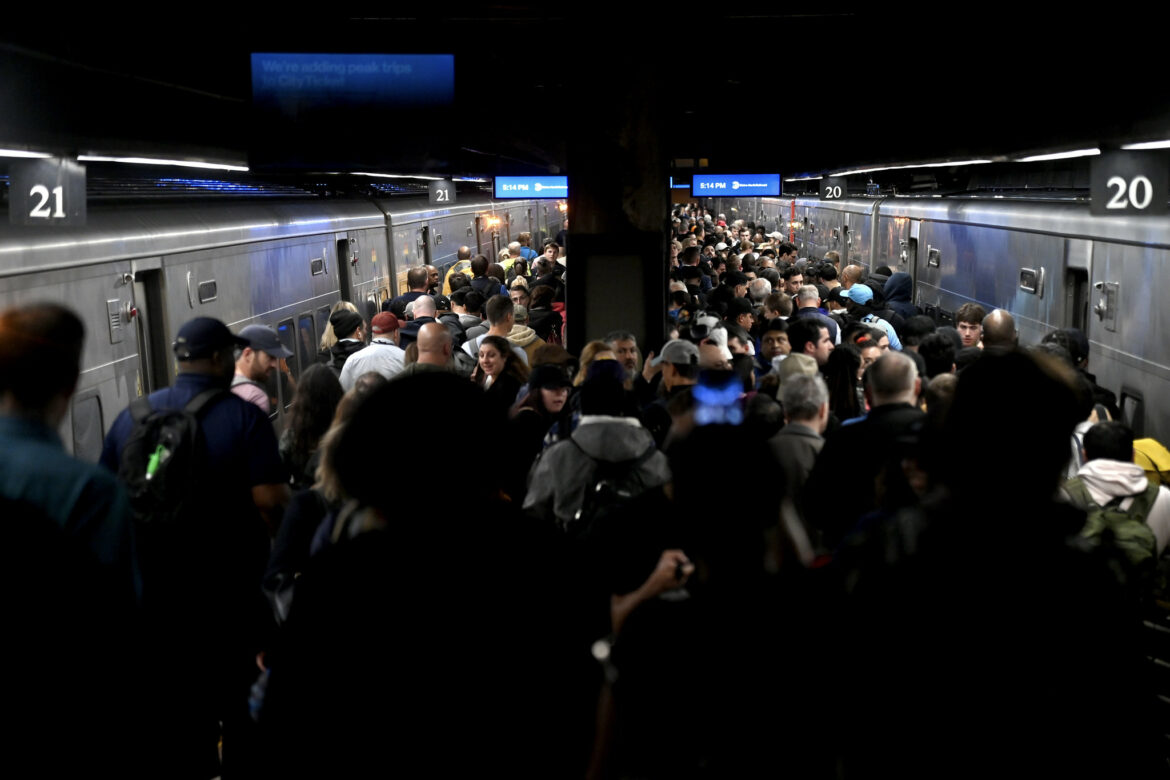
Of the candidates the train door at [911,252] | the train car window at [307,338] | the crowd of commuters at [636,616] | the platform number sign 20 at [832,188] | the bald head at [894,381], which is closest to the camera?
the crowd of commuters at [636,616]

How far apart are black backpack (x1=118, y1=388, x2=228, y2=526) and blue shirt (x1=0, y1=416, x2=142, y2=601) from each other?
0.96m

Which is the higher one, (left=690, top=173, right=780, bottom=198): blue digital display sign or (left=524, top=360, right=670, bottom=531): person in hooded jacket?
(left=690, top=173, right=780, bottom=198): blue digital display sign

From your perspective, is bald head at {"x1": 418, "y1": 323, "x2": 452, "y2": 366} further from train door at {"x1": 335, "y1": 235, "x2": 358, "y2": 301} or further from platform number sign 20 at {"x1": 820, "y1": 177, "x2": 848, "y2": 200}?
platform number sign 20 at {"x1": 820, "y1": 177, "x2": 848, "y2": 200}

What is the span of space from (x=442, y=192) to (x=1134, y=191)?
49.0 feet

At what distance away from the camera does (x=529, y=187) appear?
64.6 ft

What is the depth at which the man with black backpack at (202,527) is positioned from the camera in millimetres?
4055

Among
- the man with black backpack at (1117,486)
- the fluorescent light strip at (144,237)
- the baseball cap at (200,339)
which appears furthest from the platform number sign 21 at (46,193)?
the man with black backpack at (1117,486)

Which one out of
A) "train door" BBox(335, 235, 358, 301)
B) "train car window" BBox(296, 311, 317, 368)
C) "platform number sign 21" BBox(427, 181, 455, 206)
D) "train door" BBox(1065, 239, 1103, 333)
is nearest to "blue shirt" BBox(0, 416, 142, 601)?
"train door" BBox(1065, 239, 1103, 333)

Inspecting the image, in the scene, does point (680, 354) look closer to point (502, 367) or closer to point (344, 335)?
point (502, 367)

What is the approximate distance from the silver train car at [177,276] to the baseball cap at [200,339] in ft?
5.40

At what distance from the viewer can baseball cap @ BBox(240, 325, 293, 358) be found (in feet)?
18.4

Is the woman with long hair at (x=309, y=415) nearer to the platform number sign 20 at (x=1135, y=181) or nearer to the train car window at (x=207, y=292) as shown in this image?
the train car window at (x=207, y=292)

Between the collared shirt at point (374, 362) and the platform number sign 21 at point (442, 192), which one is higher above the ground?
the platform number sign 21 at point (442, 192)

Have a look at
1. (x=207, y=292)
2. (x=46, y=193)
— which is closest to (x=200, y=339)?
(x=46, y=193)
